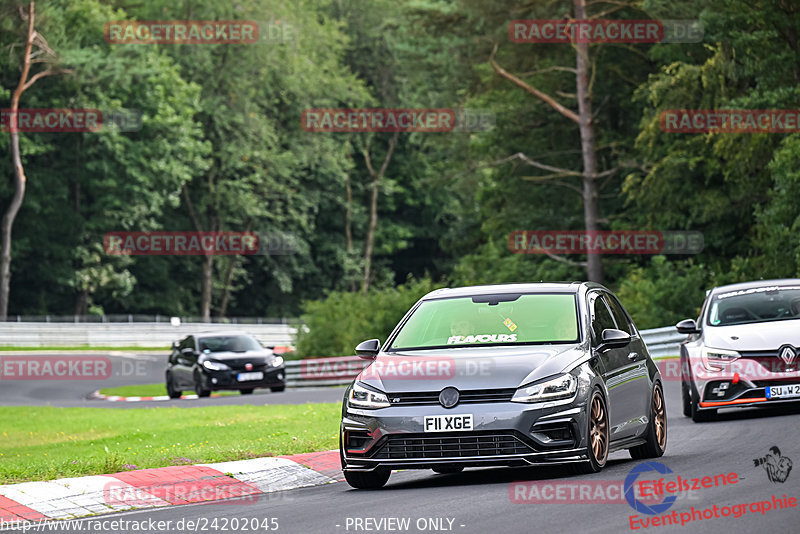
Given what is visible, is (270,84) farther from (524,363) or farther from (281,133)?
(524,363)

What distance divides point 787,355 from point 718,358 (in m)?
0.79

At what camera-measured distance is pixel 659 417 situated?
12938 mm

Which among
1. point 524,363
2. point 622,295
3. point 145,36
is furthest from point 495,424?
point 145,36

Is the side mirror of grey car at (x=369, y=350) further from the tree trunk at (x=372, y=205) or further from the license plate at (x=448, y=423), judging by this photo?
the tree trunk at (x=372, y=205)

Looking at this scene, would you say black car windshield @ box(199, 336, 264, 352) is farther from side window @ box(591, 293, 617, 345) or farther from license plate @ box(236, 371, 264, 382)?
side window @ box(591, 293, 617, 345)

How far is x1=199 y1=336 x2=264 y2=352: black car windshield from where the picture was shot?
33.8 metres

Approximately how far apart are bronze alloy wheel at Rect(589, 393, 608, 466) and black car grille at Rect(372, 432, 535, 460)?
A: 0.67 m

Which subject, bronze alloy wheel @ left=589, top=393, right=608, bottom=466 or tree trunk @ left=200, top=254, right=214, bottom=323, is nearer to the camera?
bronze alloy wheel @ left=589, top=393, right=608, bottom=466

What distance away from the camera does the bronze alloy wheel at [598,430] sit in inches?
429

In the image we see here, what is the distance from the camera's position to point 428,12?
48.6 m

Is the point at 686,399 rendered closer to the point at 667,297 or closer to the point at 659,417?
the point at 659,417

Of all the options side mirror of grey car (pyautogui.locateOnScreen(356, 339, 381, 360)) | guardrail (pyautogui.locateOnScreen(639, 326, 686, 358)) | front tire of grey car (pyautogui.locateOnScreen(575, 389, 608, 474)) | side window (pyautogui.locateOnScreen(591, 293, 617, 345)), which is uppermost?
side window (pyautogui.locateOnScreen(591, 293, 617, 345))

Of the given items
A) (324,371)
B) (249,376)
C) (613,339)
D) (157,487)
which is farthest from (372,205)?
(157,487)

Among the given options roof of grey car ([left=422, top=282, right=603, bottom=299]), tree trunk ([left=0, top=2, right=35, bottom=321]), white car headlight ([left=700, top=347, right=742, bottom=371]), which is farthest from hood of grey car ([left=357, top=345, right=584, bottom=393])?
tree trunk ([left=0, top=2, right=35, bottom=321])
